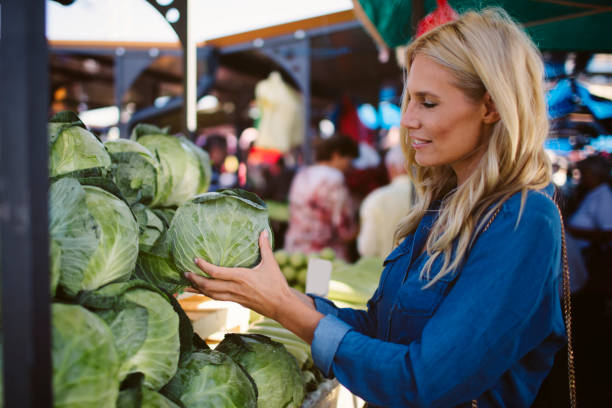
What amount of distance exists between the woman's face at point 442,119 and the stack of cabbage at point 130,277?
0.56 metres

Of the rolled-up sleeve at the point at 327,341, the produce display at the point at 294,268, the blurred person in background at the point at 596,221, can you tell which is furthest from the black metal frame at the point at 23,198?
the blurred person in background at the point at 596,221

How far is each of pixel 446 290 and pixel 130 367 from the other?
87cm

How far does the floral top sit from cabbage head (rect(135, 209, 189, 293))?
366cm

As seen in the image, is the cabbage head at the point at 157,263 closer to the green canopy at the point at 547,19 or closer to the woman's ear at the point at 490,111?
the woman's ear at the point at 490,111

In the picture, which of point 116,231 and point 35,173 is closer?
point 35,173

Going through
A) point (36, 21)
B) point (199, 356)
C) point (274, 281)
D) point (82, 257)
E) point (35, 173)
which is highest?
point (36, 21)

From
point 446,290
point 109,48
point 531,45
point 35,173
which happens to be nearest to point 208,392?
point 446,290

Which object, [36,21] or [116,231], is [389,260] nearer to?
[116,231]

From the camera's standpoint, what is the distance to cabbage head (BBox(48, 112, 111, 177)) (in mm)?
1363

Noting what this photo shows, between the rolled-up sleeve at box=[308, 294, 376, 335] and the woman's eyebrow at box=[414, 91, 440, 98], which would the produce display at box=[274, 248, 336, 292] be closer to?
the rolled-up sleeve at box=[308, 294, 376, 335]

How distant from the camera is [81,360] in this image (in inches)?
37.0

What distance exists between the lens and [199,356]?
53.9 inches

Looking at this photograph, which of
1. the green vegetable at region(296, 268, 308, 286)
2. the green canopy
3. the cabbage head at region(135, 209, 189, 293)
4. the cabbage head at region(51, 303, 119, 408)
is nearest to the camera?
the cabbage head at region(51, 303, 119, 408)

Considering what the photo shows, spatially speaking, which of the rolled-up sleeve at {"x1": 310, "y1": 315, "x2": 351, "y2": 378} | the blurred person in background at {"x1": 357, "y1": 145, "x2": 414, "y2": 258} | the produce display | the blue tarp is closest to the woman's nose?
the rolled-up sleeve at {"x1": 310, "y1": 315, "x2": 351, "y2": 378}
